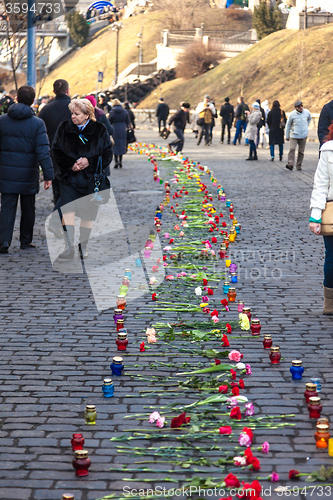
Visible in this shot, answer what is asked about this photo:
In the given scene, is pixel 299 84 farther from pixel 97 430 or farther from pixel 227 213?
pixel 97 430

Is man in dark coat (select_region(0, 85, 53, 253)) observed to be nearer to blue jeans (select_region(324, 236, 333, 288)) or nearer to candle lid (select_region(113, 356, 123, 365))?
blue jeans (select_region(324, 236, 333, 288))

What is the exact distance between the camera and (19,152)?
999 centimetres

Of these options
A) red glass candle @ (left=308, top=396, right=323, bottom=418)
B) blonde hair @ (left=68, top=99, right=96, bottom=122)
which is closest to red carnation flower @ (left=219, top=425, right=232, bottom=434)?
red glass candle @ (left=308, top=396, right=323, bottom=418)

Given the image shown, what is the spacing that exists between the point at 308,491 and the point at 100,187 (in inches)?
237

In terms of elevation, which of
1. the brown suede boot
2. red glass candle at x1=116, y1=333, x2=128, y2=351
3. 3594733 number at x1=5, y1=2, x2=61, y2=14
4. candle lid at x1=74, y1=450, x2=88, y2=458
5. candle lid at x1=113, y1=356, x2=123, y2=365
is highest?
3594733 number at x1=5, y1=2, x2=61, y2=14

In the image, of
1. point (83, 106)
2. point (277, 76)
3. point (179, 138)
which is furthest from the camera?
point (277, 76)

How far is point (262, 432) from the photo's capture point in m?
4.54

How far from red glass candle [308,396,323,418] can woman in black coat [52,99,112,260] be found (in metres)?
5.04

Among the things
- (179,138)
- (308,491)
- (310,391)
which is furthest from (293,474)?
(179,138)

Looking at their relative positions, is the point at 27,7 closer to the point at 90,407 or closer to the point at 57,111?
the point at 57,111

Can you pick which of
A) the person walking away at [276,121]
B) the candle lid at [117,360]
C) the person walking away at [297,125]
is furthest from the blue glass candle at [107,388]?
the person walking away at [276,121]

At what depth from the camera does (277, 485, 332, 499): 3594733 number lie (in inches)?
149

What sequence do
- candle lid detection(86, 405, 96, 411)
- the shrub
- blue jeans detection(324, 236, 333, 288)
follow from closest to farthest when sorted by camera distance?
candle lid detection(86, 405, 96, 411)
blue jeans detection(324, 236, 333, 288)
the shrub

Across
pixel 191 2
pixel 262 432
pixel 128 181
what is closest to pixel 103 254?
pixel 262 432
